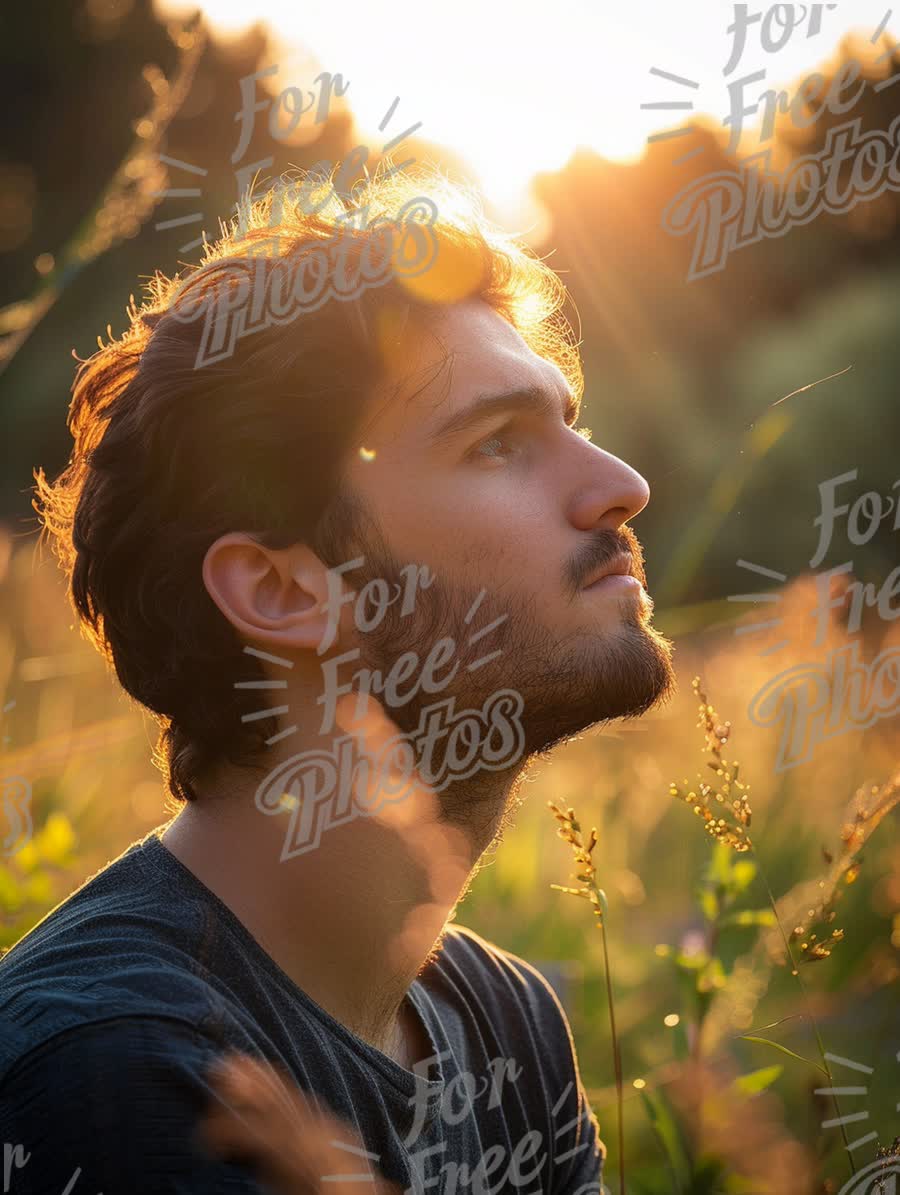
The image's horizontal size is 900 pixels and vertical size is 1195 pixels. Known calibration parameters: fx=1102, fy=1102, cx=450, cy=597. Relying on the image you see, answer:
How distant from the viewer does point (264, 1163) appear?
4.02ft

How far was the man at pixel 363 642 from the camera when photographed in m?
1.67

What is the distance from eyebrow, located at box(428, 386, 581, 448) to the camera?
191 centimetres

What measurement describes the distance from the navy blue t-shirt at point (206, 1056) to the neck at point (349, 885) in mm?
66

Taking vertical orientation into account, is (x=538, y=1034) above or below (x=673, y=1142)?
above

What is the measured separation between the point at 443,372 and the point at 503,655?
0.53 metres

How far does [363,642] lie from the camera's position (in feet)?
6.25

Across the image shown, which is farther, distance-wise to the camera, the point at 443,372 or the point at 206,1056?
the point at 443,372

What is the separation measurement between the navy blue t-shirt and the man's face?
53cm
